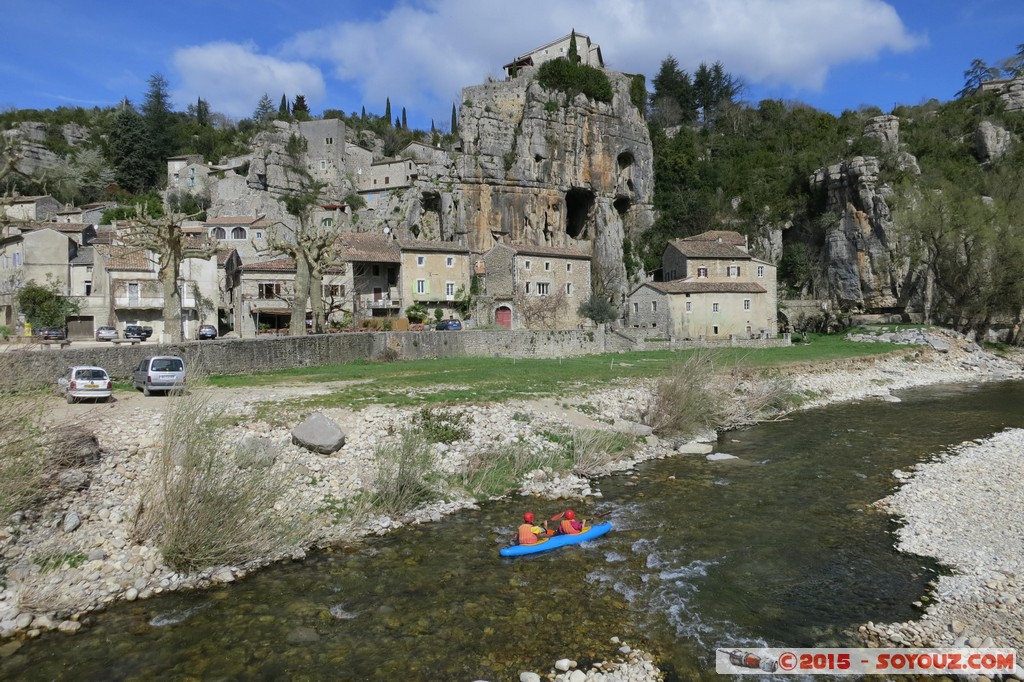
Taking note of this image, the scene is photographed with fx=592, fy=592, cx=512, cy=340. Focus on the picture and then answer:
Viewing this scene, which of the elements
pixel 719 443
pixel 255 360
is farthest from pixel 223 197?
pixel 719 443

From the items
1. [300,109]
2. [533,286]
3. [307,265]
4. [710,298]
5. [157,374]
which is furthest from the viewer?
[300,109]

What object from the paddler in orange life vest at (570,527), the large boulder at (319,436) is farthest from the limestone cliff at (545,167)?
the paddler in orange life vest at (570,527)

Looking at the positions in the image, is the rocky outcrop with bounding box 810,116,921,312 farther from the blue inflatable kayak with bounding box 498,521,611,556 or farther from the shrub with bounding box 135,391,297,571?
the shrub with bounding box 135,391,297,571

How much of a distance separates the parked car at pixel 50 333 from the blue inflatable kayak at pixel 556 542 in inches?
1661

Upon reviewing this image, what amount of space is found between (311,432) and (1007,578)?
16850 mm

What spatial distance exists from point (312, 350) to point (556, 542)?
2512 centimetres

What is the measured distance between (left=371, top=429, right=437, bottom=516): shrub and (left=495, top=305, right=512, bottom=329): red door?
146ft

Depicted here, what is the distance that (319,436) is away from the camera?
17812 millimetres

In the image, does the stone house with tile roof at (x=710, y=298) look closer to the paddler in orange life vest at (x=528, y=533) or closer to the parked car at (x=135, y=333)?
the parked car at (x=135, y=333)

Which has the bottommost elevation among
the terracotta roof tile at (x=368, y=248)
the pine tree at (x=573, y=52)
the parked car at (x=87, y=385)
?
the parked car at (x=87, y=385)

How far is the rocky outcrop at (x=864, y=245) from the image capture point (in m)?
65.2

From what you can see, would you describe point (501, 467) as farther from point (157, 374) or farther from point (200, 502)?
point (157, 374)

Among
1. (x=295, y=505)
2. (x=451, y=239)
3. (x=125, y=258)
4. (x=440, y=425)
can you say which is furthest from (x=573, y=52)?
(x=295, y=505)

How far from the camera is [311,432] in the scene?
17.9m
